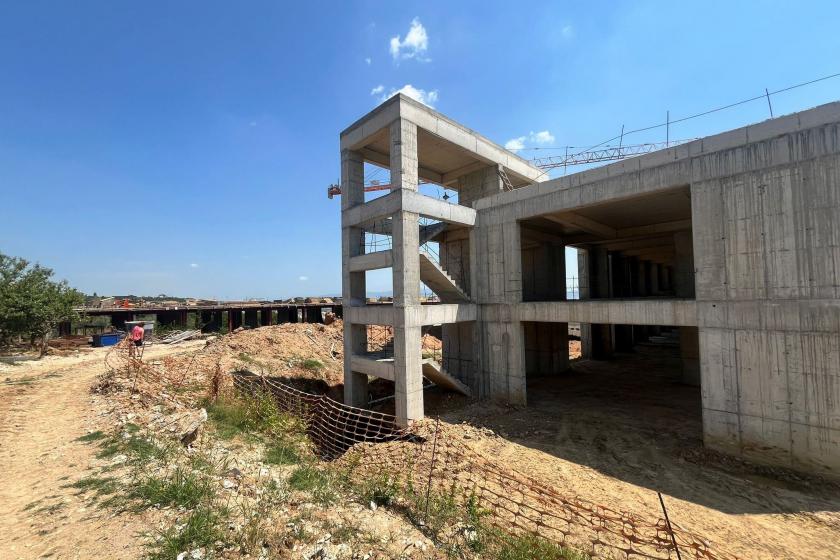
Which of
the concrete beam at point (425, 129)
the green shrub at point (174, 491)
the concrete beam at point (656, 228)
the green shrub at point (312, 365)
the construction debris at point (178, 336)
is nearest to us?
the green shrub at point (174, 491)

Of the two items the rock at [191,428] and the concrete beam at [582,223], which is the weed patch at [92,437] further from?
the concrete beam at [582,223]

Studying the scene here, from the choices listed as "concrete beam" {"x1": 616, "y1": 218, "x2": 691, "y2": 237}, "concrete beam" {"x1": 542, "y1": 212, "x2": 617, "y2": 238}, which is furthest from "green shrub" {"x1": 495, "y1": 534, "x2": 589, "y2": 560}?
"concrete beam" {"x1": 616, "y1": 218, "x2": 691, "y2": 237}

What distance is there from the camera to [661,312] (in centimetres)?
1287

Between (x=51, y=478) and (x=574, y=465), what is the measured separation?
46.2 feet

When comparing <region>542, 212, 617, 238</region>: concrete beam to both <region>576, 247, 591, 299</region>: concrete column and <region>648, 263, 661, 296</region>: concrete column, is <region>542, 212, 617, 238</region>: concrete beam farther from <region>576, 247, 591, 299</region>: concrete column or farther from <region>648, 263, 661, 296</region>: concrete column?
<region>648, 263, 661, 296</region>: concrete column

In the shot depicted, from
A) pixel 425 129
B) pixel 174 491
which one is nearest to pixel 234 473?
pixel 174 491

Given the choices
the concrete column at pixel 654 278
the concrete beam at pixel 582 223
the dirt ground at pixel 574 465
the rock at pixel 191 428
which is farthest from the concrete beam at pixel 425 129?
the concrete column at pixel 654 278

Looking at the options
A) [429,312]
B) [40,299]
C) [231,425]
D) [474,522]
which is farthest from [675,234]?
[40,299]

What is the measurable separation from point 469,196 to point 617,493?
16214mm

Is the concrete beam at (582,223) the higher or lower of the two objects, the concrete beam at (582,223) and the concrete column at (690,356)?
the higher

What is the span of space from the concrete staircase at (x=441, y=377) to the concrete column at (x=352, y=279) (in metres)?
3.78

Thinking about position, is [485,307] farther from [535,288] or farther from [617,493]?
[617,493]

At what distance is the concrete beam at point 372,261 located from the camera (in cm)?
1656

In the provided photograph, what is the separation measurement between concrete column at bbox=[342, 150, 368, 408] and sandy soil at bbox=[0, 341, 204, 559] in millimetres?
9765
